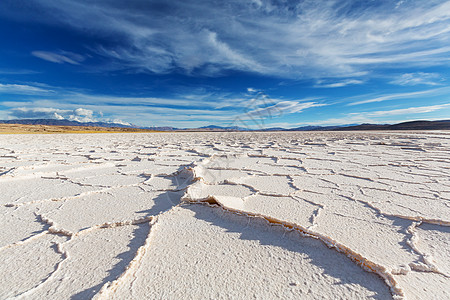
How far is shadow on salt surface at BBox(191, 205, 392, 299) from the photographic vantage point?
2.70ft

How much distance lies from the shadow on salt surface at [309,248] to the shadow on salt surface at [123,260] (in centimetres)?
36

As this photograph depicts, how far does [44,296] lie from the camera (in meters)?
0.77

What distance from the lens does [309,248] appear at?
40.7 inches

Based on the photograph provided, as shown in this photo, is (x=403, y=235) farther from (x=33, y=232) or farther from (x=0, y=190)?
(x=0, y=190)

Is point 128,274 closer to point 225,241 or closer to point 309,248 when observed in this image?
point 225,241

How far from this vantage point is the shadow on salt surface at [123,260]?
782 millimetres

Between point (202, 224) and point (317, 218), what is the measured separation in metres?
0.73

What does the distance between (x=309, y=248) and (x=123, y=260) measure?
86 centimetres

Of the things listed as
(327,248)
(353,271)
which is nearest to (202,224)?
(327,248)

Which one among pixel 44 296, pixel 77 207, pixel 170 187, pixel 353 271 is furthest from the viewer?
pixel 170 187

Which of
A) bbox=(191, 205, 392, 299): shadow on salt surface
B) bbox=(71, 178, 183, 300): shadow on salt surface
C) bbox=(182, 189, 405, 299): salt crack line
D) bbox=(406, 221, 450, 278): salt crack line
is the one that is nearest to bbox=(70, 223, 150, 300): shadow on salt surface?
bbox=(71, 178, 183, 300): shadow on salt surface

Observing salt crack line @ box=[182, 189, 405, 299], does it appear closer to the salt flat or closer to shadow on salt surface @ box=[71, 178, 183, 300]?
the salt flat

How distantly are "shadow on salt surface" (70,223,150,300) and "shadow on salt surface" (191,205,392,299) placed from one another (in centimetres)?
36

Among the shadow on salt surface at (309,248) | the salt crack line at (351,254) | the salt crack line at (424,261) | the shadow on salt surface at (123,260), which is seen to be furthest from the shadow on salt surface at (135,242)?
the salt crack line at (424,261)
